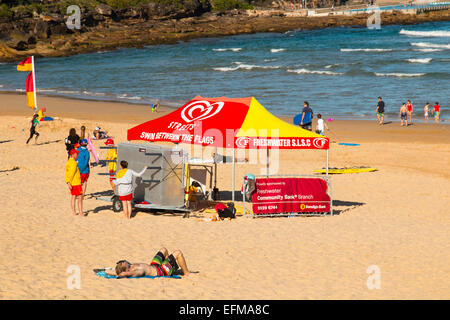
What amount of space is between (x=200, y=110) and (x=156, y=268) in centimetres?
556

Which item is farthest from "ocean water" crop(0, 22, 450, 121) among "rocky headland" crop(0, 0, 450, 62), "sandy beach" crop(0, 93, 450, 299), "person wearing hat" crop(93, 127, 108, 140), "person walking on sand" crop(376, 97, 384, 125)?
"sandy beach" crop(0, 93, 450, 299)

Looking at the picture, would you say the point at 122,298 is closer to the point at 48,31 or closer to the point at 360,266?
the point at 360,266

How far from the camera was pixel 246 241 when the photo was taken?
12578 millimetres

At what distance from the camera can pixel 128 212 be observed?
13992 millimetres

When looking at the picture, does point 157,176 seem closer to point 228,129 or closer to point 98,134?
point 228,129

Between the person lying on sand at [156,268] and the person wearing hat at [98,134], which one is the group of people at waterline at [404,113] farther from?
the person lying on sand at [156,268]

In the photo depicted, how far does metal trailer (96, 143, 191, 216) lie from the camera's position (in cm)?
1406

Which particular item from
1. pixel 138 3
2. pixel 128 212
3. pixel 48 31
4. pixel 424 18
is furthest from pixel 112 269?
pixel 424 18

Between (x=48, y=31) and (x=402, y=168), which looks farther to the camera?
(x=48, y=31)

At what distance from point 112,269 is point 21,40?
222 feet

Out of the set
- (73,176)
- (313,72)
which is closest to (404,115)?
(73,176)

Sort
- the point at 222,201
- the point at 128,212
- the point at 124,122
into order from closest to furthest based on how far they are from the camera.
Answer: the point at 128,212 → the point at 222,201 → the point at 124,122

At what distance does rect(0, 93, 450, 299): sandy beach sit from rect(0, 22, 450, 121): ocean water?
49.1 feet
